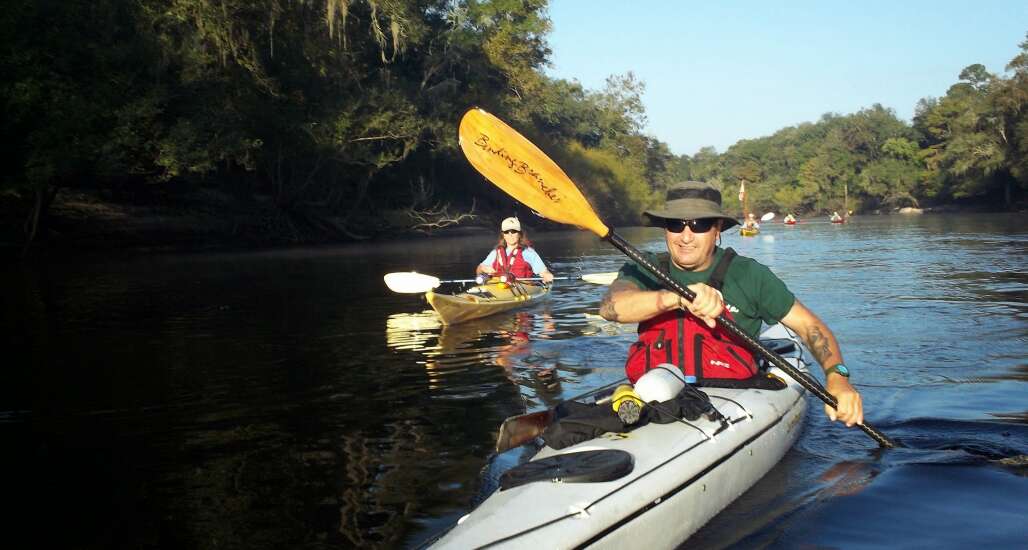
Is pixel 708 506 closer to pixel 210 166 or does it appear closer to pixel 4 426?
pixel 4 426

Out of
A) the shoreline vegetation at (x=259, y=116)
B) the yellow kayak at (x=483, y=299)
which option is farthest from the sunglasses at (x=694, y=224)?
the shoreline vegetation at (x=259, y=116)

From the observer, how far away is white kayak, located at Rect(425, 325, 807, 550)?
3.26 meters

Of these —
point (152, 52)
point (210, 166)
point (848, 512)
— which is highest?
point (152, 52)

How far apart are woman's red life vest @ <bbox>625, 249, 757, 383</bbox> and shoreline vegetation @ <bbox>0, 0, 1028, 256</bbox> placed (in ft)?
70.0

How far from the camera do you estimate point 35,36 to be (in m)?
22.9

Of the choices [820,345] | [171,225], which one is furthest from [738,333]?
[171,225]

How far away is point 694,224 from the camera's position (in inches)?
179

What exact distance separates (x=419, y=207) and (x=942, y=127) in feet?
168

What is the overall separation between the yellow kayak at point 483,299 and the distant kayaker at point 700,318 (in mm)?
6212

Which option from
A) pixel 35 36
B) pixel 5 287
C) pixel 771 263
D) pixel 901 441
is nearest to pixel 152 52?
pixel 35 36

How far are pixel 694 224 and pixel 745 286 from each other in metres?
0.48

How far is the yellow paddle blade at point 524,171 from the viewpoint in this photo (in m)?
5.73

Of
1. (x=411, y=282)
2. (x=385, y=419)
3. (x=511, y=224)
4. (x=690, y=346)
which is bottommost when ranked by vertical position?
(x=385, y=419)

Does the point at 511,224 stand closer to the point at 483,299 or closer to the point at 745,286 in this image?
the point at 483,299
